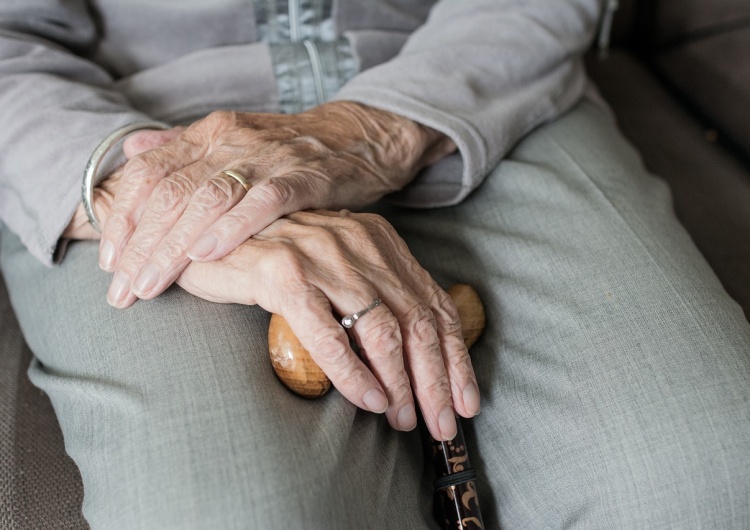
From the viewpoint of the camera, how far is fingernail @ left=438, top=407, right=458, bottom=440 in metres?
0.62

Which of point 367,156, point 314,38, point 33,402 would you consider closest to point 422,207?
point 367,156

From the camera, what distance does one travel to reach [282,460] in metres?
0.53

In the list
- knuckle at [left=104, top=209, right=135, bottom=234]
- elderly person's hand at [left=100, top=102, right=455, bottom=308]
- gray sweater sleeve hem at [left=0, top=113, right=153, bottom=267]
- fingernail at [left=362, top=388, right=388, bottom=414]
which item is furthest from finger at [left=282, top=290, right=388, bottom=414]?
gray sweater sleeve hem at [left=0, top=113, right=153, bottom=267]

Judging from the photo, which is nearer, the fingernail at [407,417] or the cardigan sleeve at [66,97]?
the fingernail at [407,417]

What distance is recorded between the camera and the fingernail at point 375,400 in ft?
1.92

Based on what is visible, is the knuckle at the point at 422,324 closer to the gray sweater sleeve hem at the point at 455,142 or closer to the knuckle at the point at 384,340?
the knuckle at the point at 384,340

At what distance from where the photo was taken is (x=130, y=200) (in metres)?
0.66

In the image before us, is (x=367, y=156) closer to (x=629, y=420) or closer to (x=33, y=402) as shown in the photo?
(x=629, y=420)

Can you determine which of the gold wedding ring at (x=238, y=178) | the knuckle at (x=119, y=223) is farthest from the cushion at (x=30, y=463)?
the gold wedding ring at (x=238, y=178)

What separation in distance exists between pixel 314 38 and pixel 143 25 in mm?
251

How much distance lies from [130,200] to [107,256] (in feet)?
0.21

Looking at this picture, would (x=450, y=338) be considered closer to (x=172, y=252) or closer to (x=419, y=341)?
(x=419, y=341)

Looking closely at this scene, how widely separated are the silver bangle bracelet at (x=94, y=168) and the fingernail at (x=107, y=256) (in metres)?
0.05

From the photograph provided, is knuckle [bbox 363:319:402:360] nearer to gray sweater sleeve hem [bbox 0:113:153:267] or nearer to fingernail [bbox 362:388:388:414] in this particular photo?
fingernail [bbox 362:388:388:414]
